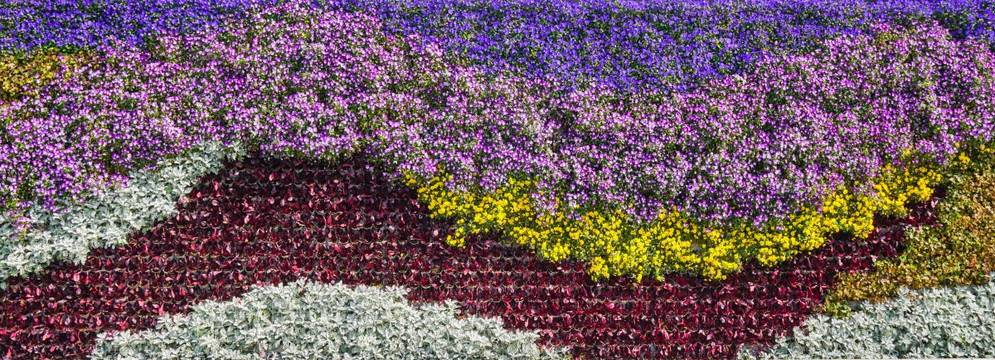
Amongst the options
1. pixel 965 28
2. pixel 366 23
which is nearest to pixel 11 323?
pixel 366 23

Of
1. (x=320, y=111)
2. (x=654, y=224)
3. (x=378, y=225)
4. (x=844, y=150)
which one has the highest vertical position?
(x=844, y=150)

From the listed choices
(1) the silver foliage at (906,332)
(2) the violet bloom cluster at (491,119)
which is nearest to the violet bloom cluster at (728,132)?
(2) the violet bloom cluster at (491,119)

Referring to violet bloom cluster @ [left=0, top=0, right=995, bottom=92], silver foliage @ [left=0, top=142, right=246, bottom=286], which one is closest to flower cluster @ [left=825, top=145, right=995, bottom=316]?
violet bloom cluster @ [left=0, top=0, right=995, bottom=92]

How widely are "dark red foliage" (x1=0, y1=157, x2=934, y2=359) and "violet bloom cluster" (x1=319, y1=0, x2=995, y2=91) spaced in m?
1.68

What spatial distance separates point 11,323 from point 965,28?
31.9 ft

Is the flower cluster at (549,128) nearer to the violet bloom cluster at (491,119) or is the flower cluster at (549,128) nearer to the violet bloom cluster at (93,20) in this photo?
the violet bloom cluster at (491,119)

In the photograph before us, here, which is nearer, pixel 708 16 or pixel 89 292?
pixel 89 292

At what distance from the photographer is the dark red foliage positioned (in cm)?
620

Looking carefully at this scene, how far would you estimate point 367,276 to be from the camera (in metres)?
6.41

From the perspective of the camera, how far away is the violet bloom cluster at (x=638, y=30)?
681cm

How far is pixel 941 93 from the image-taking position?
22.7ft

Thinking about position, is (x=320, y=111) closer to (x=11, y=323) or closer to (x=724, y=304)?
(x=11, y=323)

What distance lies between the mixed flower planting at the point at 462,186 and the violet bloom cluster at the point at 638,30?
0.04 meters

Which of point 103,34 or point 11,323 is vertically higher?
point 103,34
